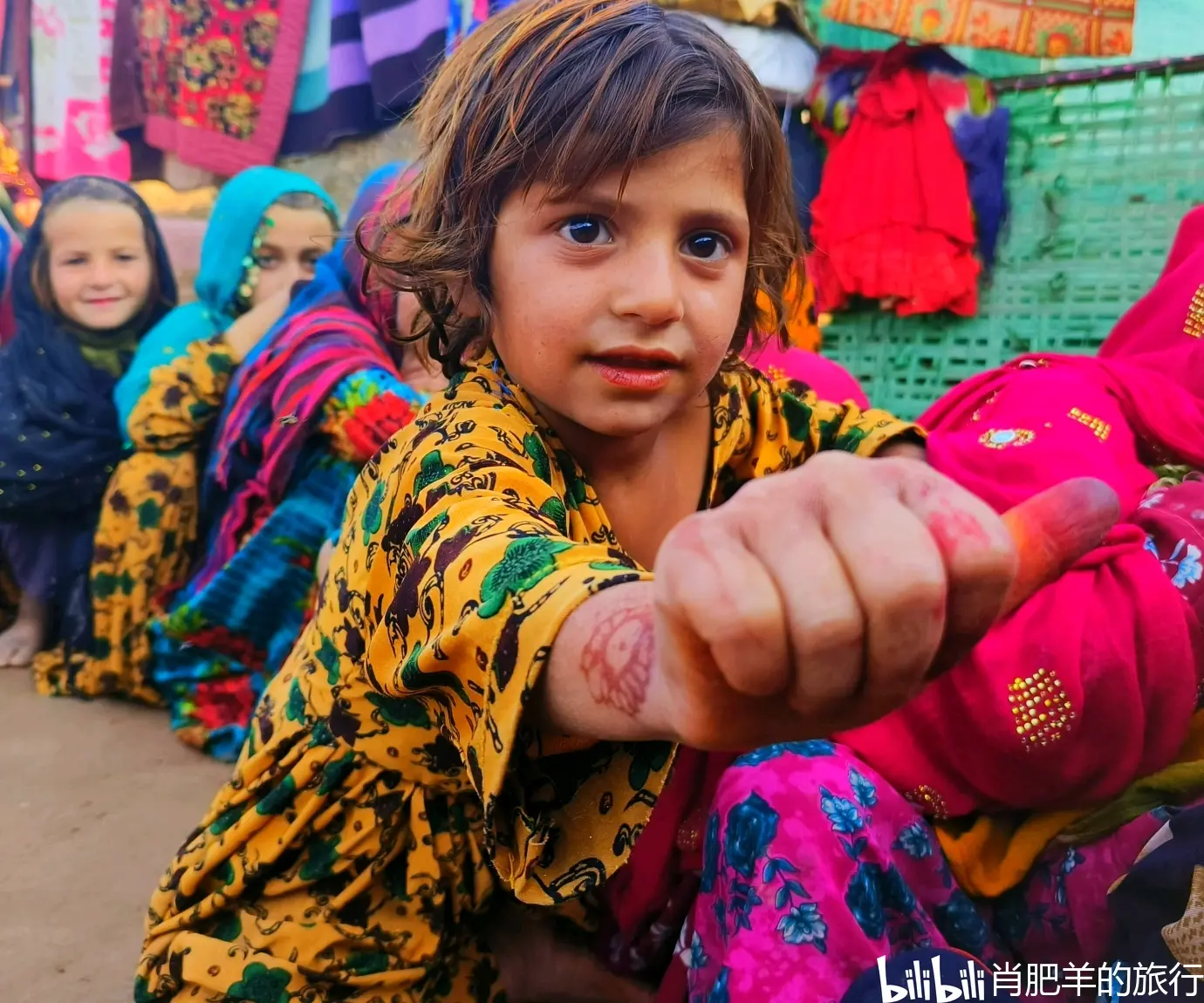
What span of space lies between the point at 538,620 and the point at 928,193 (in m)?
1.64

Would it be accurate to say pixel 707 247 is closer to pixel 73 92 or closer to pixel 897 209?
pixel 897 209

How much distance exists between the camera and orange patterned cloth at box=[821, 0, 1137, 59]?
1558mm

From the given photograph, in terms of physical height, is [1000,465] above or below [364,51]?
below

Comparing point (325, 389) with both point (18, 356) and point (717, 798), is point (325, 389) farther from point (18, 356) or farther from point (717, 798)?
point (717, 798)

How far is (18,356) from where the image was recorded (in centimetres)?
204

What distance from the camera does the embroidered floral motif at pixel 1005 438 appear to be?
34.5 inches

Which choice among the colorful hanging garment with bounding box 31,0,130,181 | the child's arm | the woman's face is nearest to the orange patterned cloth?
the woman's face

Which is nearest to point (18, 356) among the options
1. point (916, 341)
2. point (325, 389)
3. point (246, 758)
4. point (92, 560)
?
point (92, 560)

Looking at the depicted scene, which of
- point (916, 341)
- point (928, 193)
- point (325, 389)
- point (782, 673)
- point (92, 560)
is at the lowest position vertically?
point (92, 560)

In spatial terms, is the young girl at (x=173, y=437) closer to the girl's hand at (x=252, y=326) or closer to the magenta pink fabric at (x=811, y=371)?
the girl's hand at (x=252, y=326)

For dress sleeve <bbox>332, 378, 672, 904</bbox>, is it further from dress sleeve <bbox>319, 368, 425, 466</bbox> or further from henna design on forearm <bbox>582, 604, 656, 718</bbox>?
dress sleeve <bbox>319, 368, 425, 466</bbox>

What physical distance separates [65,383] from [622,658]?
6.56 ft

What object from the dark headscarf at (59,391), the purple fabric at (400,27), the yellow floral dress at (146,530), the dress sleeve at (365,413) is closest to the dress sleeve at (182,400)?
the yellow floral dress at (146,530)

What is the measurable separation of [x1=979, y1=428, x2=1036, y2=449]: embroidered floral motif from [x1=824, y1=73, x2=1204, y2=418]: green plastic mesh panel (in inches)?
35.5
